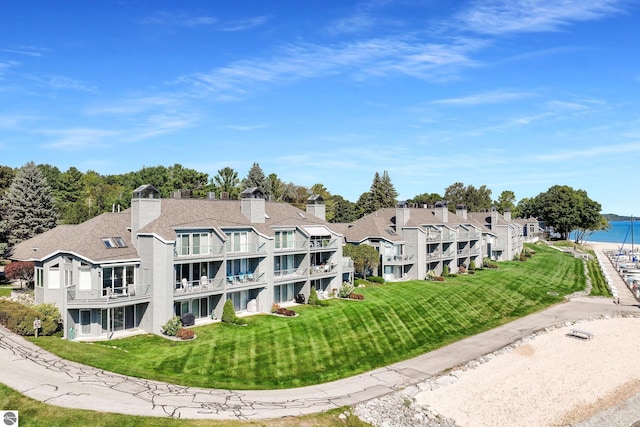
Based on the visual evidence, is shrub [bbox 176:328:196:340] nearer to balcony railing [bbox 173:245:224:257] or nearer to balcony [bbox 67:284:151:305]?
balcony [bbox 67:284:151:305]

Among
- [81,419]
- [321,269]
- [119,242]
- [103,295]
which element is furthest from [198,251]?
[81,419]

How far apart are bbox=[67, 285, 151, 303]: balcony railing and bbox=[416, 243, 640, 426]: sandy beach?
23.5m

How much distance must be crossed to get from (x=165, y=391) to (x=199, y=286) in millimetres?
14955

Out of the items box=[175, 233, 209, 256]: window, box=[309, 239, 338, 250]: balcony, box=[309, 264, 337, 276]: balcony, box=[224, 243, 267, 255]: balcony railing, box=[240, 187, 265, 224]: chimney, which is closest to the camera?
box=[175, 233, 209, 256]: window

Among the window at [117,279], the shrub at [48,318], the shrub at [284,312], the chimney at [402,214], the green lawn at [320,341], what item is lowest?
the green lawn at [320,341]

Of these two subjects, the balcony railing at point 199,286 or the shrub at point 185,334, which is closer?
the shrub at point 185,334

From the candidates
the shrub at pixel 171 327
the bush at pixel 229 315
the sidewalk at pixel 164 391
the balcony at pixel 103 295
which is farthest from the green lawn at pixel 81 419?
the bush at pixel 229 315

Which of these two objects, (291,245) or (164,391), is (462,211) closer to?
(291,245)

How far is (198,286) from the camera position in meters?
40.3

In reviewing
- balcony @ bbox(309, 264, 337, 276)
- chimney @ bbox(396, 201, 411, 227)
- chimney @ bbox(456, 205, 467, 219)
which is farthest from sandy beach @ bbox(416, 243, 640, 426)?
chimney @ bbox(456, 205, 467, 219)

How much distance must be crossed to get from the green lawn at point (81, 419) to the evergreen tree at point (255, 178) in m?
86.5

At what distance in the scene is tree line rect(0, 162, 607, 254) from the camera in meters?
60.5

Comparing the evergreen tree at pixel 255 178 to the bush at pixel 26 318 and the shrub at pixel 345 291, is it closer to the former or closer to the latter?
the shrub at pixel 345 291

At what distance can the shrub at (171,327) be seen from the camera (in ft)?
118
